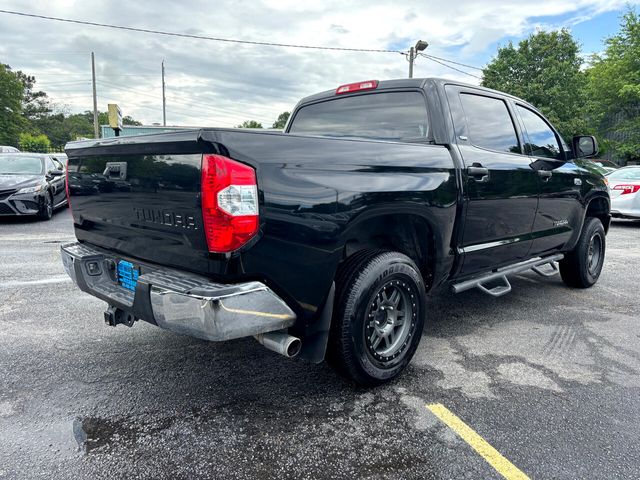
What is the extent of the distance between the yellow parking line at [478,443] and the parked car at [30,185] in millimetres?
9300

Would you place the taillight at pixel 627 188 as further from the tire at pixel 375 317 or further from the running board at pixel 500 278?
the tire at pixel 375 317

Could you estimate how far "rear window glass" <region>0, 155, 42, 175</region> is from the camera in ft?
32.8

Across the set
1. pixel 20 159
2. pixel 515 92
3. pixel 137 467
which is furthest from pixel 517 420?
pixel 515 92

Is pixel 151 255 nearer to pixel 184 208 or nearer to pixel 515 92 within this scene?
pixel 184 208

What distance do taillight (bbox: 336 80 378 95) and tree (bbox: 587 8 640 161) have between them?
29005 mm

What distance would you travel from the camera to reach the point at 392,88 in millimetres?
3623

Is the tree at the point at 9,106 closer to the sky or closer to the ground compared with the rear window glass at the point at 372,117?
closer to the sky

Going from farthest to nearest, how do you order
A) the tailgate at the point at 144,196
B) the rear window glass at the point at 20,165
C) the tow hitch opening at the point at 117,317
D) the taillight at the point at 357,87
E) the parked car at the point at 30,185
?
the rear window glass at the point at 20,165, the parked car at the point at 30,185, the taillight at the point at 357,87, the tow hitch opening at the point at 117,317, the tailgate at the point at 144,196

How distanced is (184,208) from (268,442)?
4.06ft

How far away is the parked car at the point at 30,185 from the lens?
30.0 feet

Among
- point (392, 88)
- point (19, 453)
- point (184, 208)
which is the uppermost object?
point (392, 88)

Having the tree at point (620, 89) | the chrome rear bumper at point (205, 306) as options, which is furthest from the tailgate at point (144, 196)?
the tree at point (620, 89)

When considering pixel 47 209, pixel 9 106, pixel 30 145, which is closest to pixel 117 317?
pixel 47 209

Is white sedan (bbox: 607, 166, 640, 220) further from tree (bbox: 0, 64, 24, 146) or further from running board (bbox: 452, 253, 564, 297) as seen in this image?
tree (bbox: 0, 64, 24, 146)
